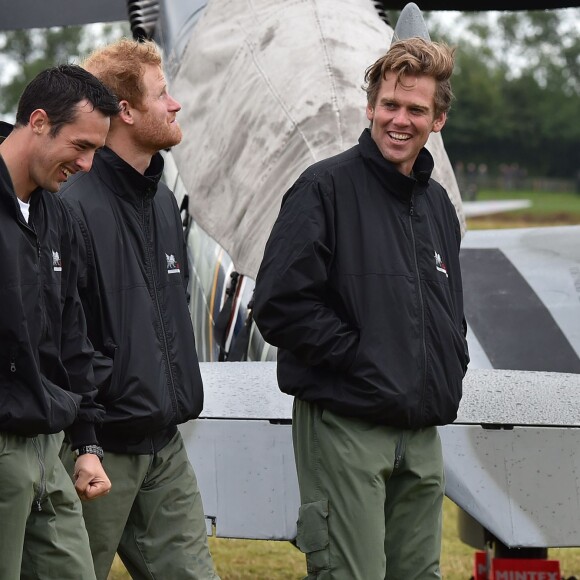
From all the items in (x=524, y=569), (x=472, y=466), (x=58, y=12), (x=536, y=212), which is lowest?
(x=536, y=212)

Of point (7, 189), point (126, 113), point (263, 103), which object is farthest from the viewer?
point (263, 103)

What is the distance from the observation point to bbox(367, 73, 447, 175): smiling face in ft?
13.0

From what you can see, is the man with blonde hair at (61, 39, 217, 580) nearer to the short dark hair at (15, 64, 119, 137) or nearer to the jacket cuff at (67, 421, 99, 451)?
the jacket cuff at (67, 421, 99, 451)

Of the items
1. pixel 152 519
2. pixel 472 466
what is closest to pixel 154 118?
pixel 152 519

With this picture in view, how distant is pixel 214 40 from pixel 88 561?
3.98 meters

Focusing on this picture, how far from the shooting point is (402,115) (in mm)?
3959

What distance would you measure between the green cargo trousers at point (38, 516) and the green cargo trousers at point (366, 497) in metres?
0.74

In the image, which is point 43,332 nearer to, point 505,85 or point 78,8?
point 78,8

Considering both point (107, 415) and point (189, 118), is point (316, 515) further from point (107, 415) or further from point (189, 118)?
point (189, 118)

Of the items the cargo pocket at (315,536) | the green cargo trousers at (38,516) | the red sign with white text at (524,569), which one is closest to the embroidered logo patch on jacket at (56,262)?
the green cargo trousers at (38,516)

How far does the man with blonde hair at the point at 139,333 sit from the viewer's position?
3.93 m

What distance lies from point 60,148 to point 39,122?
0.09m

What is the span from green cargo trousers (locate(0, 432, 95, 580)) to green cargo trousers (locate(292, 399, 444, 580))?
0.74m

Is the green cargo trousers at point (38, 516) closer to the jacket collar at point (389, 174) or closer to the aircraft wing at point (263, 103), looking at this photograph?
the jacket collar at point (389, 174)
